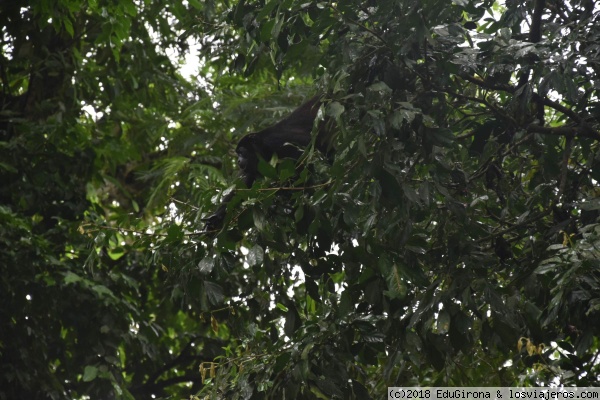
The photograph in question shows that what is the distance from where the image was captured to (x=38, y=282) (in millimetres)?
5332

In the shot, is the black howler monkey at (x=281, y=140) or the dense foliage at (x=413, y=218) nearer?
the dense foliage at (x=413, y=218)

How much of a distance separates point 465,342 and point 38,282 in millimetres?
3441

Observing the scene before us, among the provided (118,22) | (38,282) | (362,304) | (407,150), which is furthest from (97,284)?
(407,150)

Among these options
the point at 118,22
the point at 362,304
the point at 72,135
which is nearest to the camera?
the point at 362,304

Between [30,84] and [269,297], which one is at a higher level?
[30,84]

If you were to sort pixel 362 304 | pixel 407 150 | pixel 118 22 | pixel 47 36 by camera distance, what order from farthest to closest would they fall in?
pixel 47 36, pixel 118 22, pixel 362 304, pixel 407 150

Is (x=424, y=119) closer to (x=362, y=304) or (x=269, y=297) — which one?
Answer: (x=362, y=304)

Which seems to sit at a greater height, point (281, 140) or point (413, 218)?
point (281, 140)

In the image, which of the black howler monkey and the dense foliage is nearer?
the dense foliage

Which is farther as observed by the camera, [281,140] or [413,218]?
[281,140]

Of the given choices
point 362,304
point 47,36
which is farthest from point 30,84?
point 362,304

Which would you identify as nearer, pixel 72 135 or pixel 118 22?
pixel 118 22

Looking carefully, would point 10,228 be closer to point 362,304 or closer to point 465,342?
point 362,304

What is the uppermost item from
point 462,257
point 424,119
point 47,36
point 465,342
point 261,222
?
point 47,36
